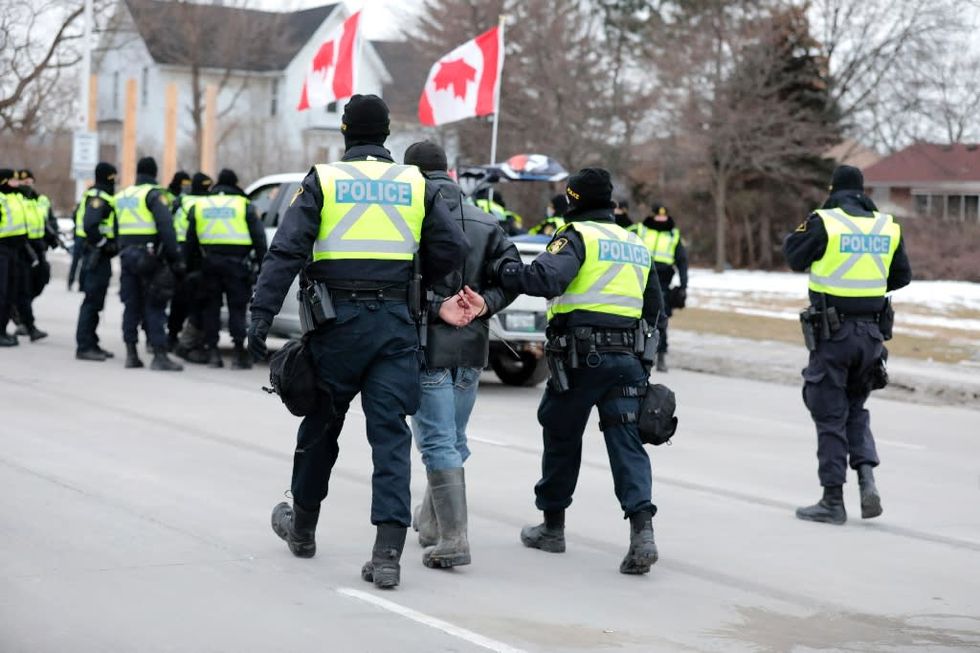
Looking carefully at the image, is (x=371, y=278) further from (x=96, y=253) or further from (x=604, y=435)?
(x=96, y=253)

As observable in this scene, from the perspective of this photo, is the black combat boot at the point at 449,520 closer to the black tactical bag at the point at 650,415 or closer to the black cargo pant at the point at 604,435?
the black cargo pant at the point at 604,435

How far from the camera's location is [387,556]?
22.0 feet

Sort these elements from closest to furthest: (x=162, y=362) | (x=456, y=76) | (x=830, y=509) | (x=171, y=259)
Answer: (x=830, y=509) → (x=171, y=259) → (x=162, y=362) → (x=456, y=76)

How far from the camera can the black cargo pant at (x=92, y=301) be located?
1633 centimetres

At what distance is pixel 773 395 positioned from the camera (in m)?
16.2

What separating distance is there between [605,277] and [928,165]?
45981mm

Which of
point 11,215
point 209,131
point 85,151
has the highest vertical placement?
point 209,131

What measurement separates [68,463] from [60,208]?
44.1m

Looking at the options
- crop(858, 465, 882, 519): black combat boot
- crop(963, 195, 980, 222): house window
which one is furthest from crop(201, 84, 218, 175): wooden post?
crop(858, 465, 882, 519): black combat boot

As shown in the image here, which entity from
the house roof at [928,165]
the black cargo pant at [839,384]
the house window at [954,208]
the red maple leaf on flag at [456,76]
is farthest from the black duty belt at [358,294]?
the house roof at [928,165]

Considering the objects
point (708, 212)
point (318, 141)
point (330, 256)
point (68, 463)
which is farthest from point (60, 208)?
point (330, 256)

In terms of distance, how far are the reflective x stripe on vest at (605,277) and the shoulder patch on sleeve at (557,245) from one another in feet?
0.21

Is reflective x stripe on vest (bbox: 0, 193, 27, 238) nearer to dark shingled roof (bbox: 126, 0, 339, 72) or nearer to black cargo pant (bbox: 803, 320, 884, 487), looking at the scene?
black cargo pant (bbox: 803, 320, 884, 487)

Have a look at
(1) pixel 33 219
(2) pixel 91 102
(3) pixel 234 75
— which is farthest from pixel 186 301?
(3) pixel 234 75
